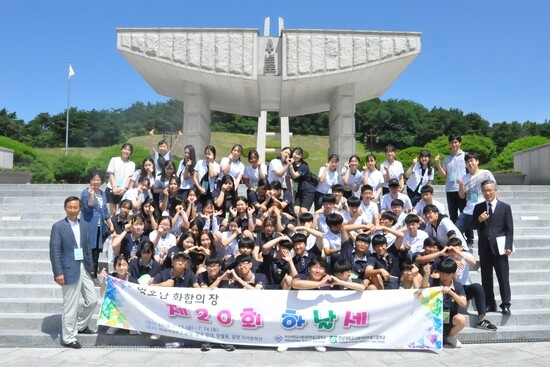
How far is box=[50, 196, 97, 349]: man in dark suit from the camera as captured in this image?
4.90 meters

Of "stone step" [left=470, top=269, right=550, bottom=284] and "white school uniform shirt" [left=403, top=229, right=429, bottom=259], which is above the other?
"white school uniform shirt" [left=403, top=229, right=429, bottom=259]

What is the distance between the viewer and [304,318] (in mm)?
4875

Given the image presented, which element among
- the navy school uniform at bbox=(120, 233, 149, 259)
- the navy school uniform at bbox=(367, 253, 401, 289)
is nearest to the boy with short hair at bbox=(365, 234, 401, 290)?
the navy school uniform at bbox=(367, 253, 401, 289)

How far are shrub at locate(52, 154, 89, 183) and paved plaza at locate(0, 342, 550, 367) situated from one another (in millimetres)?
20113

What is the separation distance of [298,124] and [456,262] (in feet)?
190

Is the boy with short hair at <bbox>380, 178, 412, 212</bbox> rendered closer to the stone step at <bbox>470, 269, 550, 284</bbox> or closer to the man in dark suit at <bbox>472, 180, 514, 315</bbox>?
the man in dark suit at <bbox>472, 180, 514, 315</bbox>

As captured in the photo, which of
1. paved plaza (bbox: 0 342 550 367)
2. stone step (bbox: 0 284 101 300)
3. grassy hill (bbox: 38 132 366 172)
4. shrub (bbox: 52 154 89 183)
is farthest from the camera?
grassy hill (bbox: 38 132 366 172)

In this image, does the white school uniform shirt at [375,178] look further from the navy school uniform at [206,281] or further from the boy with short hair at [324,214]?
the navy school uniform at [206,281]

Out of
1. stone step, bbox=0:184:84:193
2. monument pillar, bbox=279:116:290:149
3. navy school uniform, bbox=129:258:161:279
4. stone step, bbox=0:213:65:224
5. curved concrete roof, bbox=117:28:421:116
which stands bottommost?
navy school uniform, bbox=129:258:161:279

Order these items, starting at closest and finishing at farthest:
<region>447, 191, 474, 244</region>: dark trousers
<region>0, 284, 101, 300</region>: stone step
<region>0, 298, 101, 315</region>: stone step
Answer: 1. <region>0, 298, 101, 315</region>: stone step
2. <region>0, 284, 101, 300</region>: stone step
3. <region>447, 191, 474, 244</region>: dark trousers

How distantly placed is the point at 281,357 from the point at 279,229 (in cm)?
185

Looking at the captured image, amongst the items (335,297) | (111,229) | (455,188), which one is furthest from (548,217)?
(111,229)

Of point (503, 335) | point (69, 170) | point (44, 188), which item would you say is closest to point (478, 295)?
point (503, 335)

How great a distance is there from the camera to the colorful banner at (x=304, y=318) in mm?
4855
